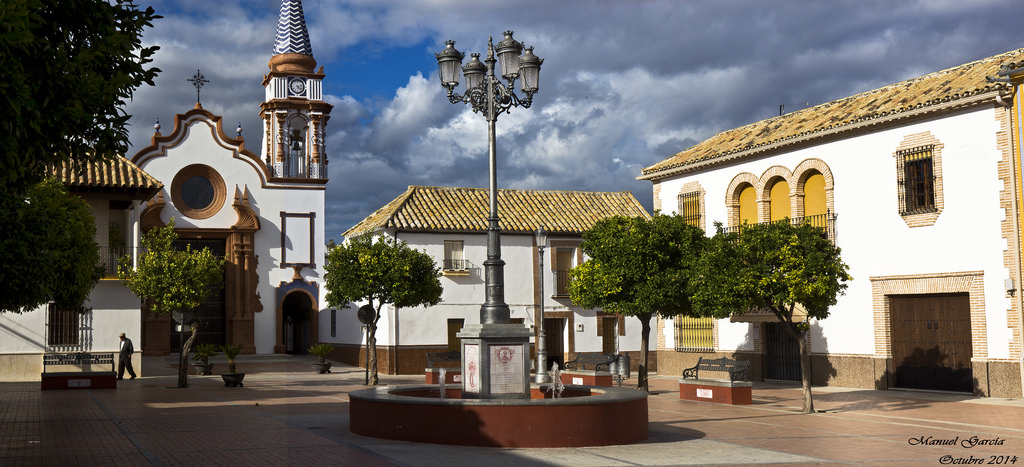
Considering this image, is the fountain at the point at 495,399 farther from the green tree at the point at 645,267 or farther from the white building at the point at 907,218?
the white building at the point at 907,218

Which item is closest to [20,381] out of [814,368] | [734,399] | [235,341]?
[235,341]

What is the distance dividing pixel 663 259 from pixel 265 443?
12313mm

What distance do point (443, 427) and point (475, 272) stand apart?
21.4m

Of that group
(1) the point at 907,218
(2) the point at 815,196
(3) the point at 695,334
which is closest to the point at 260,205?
(3) the point at 695,334

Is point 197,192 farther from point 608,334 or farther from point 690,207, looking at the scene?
point 690,207

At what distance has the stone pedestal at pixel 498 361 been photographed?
43.2ft

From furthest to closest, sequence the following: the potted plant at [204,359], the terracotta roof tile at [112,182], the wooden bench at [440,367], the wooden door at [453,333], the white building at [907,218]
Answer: the wooden door at [453,333], the potted plant at [204,359], the terracotta roof tile at [112,182], the wooden bench at [440,367], the white building at [907,218]

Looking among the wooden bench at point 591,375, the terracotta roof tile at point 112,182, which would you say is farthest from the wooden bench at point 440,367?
the terracotta roof tile at point 112,182

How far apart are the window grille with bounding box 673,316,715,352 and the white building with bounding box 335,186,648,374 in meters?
5.51

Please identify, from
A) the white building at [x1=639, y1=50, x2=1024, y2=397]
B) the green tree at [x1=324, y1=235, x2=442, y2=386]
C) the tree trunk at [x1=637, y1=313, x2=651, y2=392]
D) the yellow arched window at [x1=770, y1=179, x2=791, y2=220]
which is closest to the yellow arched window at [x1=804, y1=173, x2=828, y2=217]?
the white building at [x1=639, y1=50, x2=1024, y2=397]

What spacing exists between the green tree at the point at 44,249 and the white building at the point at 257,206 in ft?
55.0

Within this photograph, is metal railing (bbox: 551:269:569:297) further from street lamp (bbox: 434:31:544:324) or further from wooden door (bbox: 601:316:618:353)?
street lamp (bbox: 434:31:544:324)

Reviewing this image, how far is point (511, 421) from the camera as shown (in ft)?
40.4

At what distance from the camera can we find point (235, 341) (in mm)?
38000
